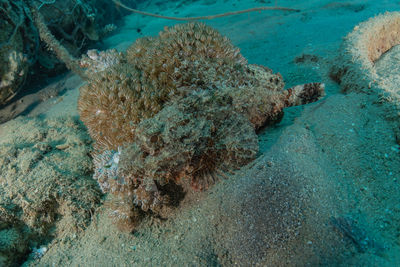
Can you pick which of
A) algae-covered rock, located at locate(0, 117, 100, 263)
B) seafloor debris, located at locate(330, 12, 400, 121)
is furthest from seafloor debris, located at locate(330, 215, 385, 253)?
algae-covered rock, located at locate(0, 117, 100, 263)

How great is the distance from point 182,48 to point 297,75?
3118 mm

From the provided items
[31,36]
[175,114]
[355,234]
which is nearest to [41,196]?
[175,114]

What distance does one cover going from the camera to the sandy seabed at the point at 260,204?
5.99 feet

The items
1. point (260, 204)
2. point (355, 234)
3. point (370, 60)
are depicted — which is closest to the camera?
point (355, 234)

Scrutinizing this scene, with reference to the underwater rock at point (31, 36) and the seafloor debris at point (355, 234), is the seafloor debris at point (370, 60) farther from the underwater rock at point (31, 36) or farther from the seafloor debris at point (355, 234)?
the underwater rock at point (31, 36)

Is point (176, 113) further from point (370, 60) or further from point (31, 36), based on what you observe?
point (31, 36)

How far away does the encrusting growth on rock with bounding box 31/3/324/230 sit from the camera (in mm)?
2037

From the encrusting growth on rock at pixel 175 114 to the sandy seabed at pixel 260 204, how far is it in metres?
0.24

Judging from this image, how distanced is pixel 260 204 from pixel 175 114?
1.16 m

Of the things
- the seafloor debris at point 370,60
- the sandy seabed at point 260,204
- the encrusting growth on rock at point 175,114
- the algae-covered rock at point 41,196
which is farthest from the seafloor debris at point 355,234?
the algae-covered rock at point 41,196

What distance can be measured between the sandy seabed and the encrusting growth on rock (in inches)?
9.5

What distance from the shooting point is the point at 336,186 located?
212 cm

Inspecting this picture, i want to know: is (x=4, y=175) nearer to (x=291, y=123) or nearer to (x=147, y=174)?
(x=147, y=174)

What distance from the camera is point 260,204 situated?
2.01 metres
